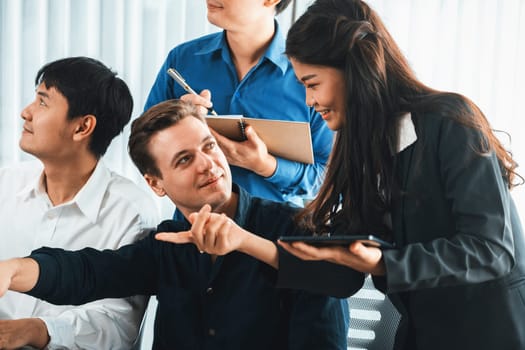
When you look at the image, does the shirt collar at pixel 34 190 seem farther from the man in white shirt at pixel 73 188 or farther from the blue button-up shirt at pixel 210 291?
the blue button-up shirt at pixel 210 291

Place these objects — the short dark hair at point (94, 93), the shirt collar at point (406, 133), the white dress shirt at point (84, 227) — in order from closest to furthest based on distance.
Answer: the shirt collar at point (406, 133) → the white dress shirt at point (84, 227) → the short dark hair at point (94, 93)

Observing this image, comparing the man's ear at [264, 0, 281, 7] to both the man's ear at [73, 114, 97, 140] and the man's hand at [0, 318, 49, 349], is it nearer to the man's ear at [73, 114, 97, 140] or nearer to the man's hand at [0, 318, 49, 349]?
the man's ear at [73, 114, 97, 140]

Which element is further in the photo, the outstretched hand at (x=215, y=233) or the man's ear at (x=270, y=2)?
the man's ear at (x=270, y=2)

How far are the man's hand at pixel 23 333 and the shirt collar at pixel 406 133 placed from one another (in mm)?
823

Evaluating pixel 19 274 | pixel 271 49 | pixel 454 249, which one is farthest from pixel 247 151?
pixel 454 249

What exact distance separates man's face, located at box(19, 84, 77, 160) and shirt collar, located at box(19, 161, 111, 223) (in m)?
0.09

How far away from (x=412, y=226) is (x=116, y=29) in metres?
1.96

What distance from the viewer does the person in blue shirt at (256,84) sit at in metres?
2.01

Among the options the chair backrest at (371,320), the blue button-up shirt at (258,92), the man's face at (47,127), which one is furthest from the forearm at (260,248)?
the man's face at (47,127)

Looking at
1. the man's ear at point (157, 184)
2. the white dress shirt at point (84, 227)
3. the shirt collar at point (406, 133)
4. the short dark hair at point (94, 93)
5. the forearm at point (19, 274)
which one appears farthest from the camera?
the short dark hair at point (94, 93)

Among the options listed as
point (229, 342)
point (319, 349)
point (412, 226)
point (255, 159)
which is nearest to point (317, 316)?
point (319, 349)

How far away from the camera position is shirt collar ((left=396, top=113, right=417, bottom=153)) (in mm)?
1293

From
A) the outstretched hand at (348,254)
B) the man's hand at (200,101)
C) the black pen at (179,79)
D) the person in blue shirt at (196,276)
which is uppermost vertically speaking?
the black pen at (179,79)

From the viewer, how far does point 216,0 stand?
6.28 feet
